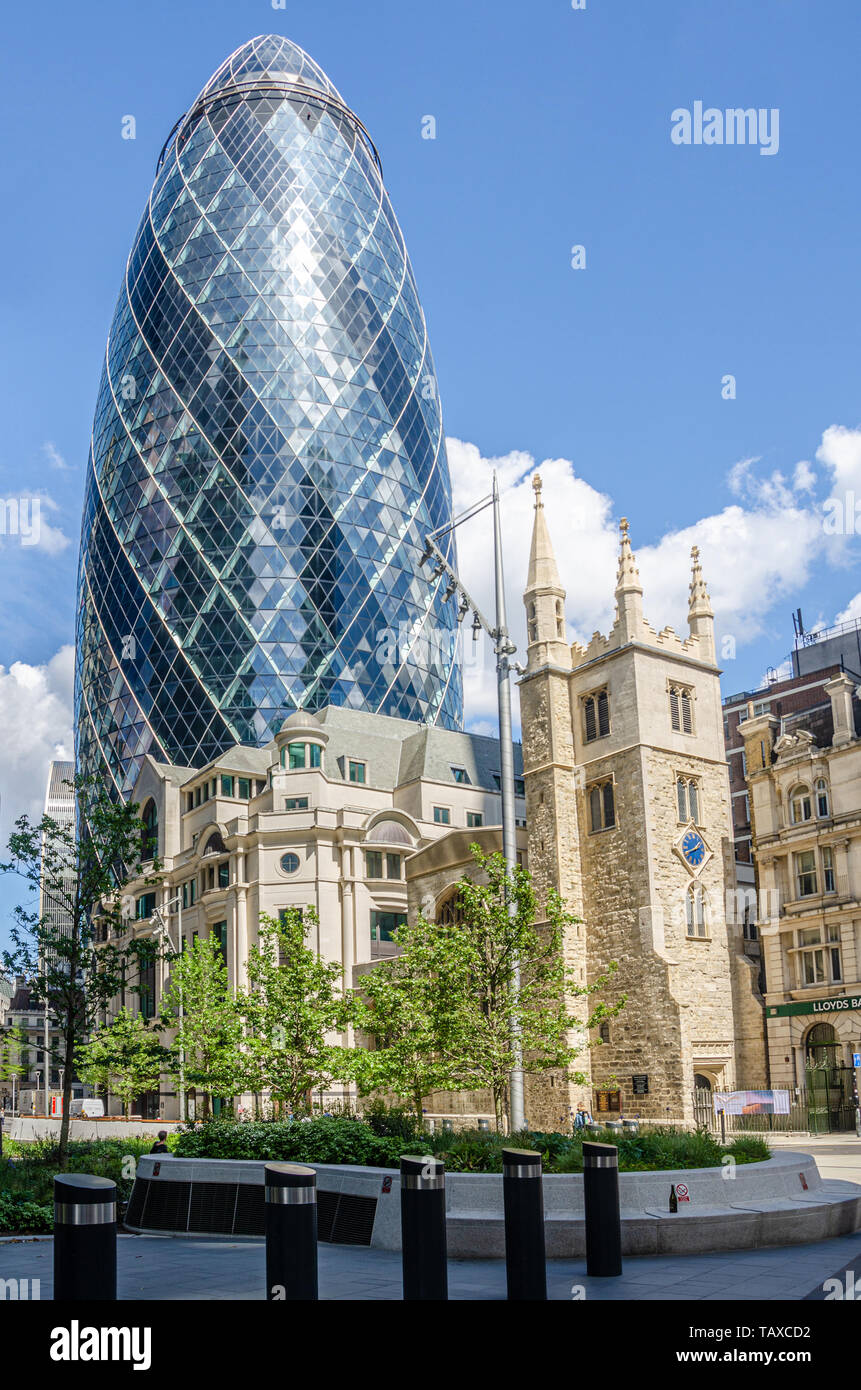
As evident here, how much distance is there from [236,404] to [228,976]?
51.7 metres

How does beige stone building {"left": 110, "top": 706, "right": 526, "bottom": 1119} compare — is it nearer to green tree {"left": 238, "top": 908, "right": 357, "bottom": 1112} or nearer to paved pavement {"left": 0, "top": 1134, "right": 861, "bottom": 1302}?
green tree {"left": 238, "top": 908, "right": 357, "bottom": 1112}

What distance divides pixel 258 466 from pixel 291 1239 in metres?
93.7

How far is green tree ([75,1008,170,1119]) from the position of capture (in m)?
48.7

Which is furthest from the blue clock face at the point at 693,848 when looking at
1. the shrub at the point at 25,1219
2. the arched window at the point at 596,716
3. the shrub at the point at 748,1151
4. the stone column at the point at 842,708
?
the shrub at the point at 25,1219

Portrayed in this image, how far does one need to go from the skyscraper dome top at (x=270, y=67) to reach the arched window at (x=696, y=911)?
97.4 m

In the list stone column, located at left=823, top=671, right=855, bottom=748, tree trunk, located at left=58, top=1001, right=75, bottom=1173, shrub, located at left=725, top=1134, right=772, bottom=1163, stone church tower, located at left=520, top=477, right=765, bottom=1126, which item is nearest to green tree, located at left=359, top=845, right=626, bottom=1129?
tree trunk, located at left=58, top=1001, right=75, bottom=1173

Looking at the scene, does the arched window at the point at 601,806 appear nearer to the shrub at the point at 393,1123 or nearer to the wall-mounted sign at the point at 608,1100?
the wall-mounted sign at the point at 608,1100

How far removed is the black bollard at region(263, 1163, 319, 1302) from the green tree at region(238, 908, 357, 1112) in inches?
682

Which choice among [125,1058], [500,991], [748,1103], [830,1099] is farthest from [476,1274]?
[830,1099]

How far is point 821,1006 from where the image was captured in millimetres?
48719

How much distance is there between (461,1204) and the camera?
15445 mm

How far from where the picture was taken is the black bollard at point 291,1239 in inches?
384
